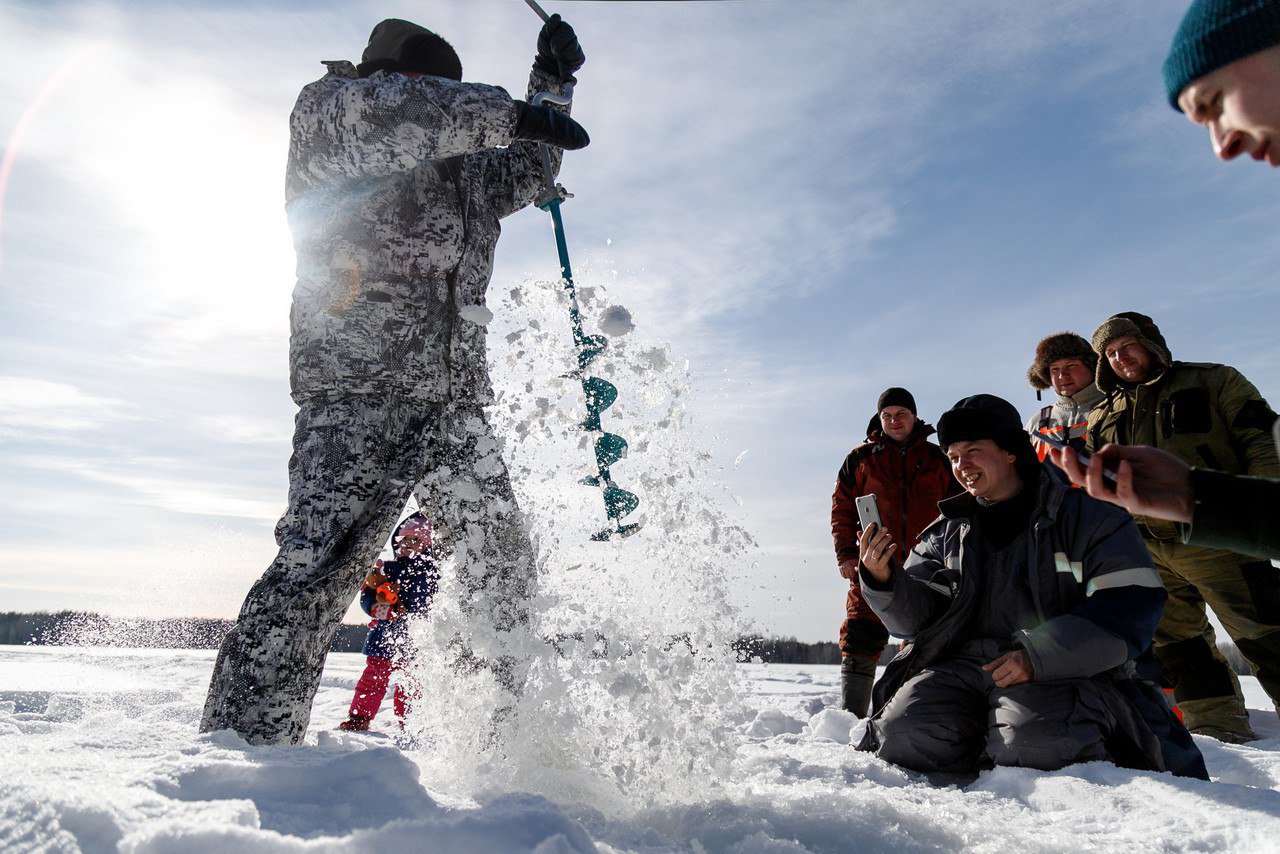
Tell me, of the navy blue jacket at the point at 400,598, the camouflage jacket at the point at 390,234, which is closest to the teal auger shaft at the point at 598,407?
the camouflage jacket at the point at 390,234

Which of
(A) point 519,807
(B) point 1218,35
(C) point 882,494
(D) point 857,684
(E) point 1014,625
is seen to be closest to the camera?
(B) point 1218,35

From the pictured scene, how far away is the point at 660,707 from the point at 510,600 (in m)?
0.60

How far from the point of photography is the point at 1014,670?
109 inches

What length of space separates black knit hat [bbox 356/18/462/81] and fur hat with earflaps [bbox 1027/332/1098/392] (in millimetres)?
4375

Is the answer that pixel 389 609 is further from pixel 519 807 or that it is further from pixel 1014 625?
pixel 519 807

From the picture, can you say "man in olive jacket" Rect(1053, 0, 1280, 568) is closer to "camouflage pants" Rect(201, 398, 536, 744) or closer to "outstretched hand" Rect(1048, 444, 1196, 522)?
"outstretched hand" Rect(1048, 444, 1196, 522)

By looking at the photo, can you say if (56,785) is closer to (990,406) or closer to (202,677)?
(990,406)

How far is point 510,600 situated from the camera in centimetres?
257

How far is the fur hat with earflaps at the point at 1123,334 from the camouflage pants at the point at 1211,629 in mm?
1036

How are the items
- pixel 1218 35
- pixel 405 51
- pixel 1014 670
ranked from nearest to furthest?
pixel 1218 35
pixel 405 51
pixel 1014 670

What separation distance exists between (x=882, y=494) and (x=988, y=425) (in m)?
2.25

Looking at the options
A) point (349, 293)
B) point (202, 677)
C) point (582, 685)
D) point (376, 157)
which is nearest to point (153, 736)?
point (582, 685)

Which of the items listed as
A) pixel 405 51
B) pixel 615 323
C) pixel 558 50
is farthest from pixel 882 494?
pixel 405 51

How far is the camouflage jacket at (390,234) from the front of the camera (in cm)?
235
